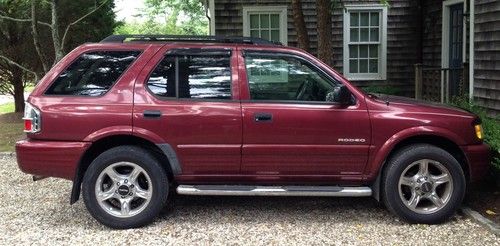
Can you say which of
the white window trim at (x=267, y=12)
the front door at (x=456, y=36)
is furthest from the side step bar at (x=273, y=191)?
the white window trim at (x=267, y=12)

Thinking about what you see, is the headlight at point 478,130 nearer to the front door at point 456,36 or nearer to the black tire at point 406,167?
the black tire at point 406,167

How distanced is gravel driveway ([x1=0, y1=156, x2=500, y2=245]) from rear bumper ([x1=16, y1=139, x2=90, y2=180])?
590 millimetres

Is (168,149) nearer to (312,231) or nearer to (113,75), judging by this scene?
(113,75)

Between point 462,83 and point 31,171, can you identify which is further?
point 462,83

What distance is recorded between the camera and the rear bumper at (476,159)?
504cm

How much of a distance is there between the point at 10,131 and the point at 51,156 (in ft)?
25.7

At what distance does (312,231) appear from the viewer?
4.92 m

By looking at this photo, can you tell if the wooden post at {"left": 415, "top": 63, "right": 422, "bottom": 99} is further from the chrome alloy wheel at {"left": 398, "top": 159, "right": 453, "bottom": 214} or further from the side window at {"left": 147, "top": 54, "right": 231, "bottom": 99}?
the side window at {"left": 147, "top": 54, "right": 231, "bottom": 99}

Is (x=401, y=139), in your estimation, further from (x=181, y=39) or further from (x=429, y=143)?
(x=181, y=39)

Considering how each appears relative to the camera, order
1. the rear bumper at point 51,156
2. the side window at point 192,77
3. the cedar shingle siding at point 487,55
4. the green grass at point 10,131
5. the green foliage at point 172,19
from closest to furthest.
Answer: the rear bumper at point 51,156 < the side window at point 192,77 < the cedar shingle siding at point 487,55 < the green grass at point 10,131 < the green foliage at point 172,19

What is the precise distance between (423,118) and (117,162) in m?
2.84

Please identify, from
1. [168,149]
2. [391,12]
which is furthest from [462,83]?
[168,149]

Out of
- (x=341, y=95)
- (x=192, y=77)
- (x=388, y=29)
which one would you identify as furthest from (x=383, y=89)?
(x=192, y=77)

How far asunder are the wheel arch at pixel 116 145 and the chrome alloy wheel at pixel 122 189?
22cm
